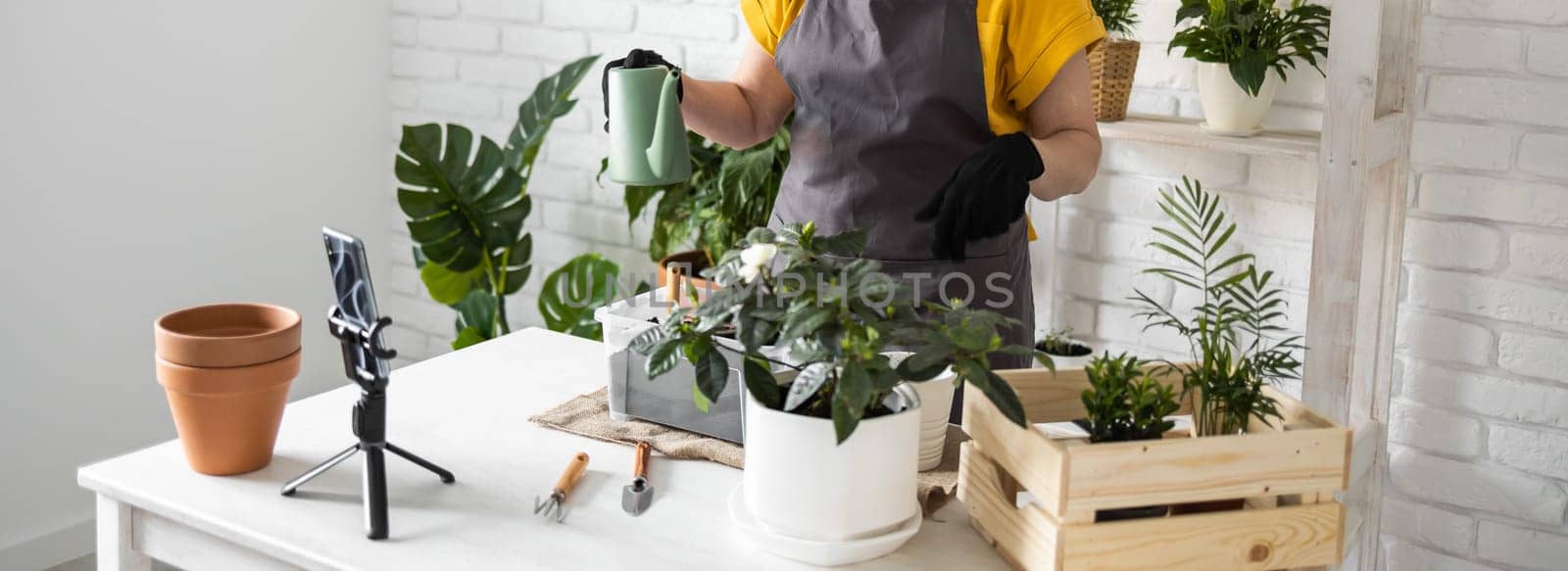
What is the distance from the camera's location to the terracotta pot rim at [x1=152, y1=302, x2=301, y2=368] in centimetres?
127

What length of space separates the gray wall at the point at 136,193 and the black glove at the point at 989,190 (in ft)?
6.60

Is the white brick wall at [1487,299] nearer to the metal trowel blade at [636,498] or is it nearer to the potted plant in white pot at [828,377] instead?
the potted plant in white pot at [828,377]

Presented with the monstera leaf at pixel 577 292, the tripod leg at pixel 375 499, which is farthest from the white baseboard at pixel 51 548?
the tripod leg at pixel 375 499

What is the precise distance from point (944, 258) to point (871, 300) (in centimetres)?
69

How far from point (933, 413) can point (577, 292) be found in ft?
6.19

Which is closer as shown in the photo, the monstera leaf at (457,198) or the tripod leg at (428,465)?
the tripod leg at (428,465)

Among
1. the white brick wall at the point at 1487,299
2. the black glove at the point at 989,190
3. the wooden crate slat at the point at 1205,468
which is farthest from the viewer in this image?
the white brick wall at the point at 1487,299

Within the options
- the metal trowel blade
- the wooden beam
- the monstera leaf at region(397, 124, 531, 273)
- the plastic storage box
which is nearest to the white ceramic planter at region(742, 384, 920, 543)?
the metal trowel blade

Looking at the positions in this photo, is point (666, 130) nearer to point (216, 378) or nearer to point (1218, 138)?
point (216, 378)

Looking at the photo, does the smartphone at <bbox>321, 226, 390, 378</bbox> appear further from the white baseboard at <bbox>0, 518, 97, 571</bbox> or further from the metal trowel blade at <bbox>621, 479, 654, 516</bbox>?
the white baseboard at <bbox>0, 518, 97, 571</bbox>

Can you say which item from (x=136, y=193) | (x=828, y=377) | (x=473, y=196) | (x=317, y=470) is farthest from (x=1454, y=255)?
(x=136, y=193)

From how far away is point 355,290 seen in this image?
1.20 meters

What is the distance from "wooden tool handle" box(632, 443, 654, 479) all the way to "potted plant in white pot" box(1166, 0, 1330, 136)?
4.18ft

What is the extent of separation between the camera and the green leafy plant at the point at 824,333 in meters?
1.09
